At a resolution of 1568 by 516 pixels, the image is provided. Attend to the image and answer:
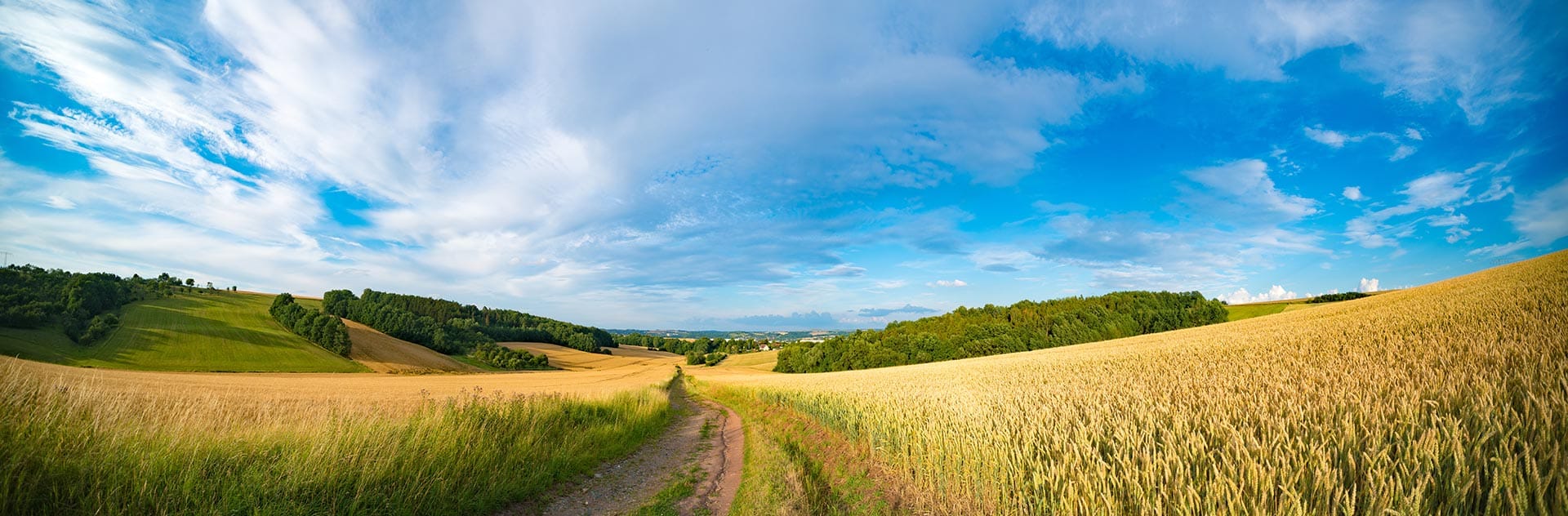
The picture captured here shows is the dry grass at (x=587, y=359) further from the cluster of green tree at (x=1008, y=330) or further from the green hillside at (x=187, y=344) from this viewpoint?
the green hillside at (x=187, y=344)

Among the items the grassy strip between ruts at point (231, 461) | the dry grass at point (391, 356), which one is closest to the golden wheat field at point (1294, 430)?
the grassy strip between ruts at point (231, 461)

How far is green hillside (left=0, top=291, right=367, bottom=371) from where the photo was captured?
33188 mm

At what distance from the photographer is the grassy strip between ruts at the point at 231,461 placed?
454 cm

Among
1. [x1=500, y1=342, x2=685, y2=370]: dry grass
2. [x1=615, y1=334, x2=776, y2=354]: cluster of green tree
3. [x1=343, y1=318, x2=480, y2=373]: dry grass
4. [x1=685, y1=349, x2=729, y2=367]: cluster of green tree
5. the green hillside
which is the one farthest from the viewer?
[x1=615, y1=334, x2=776, y2=354]: cluster of green tree

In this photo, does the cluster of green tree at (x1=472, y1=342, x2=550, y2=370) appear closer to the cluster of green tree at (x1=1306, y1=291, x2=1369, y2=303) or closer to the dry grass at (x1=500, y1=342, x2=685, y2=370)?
the dry grass at (x1=500, y1=342, x2=685, y2=370)

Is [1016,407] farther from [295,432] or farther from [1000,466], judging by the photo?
[295,432]

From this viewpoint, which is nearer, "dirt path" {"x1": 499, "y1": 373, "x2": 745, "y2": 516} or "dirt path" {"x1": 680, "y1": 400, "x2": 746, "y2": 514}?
"dirt path" {"x1": 499, "y1": 373, "x2": 745, "y2": 516}

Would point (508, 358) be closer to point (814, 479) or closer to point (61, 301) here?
point (61, 301)

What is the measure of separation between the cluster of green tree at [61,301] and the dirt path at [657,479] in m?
49.6

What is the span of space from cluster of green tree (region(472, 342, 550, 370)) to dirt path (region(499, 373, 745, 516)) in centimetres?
7002

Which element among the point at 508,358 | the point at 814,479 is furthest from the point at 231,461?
the point at 508,358

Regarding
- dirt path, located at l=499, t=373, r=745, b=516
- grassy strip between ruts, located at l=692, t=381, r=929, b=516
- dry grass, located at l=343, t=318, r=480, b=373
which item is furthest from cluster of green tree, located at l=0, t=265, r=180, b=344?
grassy strip between ruts, located at l=692, t=381, r=929, b=516

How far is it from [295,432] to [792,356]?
7439 centimetres

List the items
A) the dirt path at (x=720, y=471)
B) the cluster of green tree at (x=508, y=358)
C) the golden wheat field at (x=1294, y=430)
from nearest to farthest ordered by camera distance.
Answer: the golden wheat field at (x=1294, y=430)
the dirt path at (x=720, y=471)
the cluster of green tree at (x=508, y=358)
